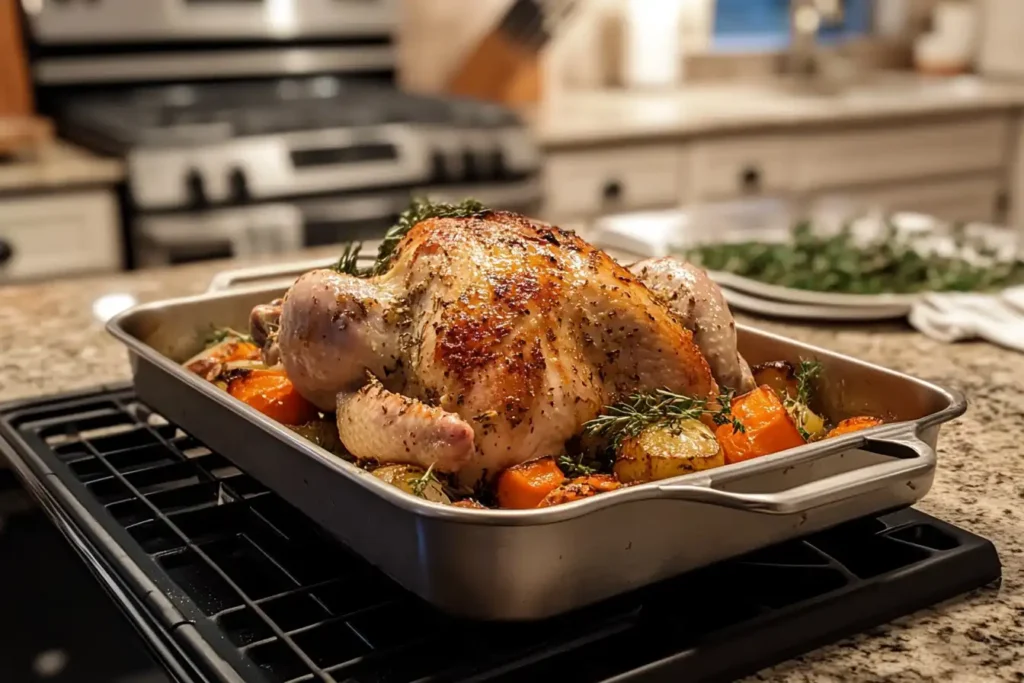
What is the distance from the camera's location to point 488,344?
0.81 metres

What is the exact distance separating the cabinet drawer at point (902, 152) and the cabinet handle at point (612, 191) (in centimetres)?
63

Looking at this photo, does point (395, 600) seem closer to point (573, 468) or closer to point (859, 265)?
point (573, 468)

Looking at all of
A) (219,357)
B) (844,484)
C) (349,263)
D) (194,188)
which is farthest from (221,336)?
(194,188)

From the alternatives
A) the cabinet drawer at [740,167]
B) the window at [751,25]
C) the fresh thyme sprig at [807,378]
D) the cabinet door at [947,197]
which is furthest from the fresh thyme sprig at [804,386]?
the window at [751,25]

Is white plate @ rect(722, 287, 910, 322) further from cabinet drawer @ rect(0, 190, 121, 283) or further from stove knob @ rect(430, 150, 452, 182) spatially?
cabinet drawer @ rect(0, 190, 121, 283)

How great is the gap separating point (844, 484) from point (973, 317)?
78 cm

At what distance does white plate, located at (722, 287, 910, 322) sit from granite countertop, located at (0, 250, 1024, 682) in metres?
0.02

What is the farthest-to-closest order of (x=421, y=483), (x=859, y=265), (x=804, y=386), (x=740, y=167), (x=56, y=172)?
(x=740, y=167) → (x=56, y=172) → (x=859, y=265) → (x=804, y=386) → (x=421, y=483)

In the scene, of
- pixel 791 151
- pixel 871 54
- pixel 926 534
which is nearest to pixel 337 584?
pixel 926 534

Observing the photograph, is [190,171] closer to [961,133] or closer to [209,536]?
[209,536]

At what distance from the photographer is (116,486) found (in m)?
0.97

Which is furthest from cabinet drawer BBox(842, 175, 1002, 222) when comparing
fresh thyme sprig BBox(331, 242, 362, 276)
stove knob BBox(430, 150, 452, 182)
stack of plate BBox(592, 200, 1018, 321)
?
fresh thyme sprig BBox(331, 242, 362, 276)

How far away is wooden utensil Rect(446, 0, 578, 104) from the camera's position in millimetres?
3340

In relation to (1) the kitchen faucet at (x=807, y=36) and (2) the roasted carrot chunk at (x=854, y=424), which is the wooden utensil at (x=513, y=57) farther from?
(2) the roasted carrot chunk at (x=854, y=424)
